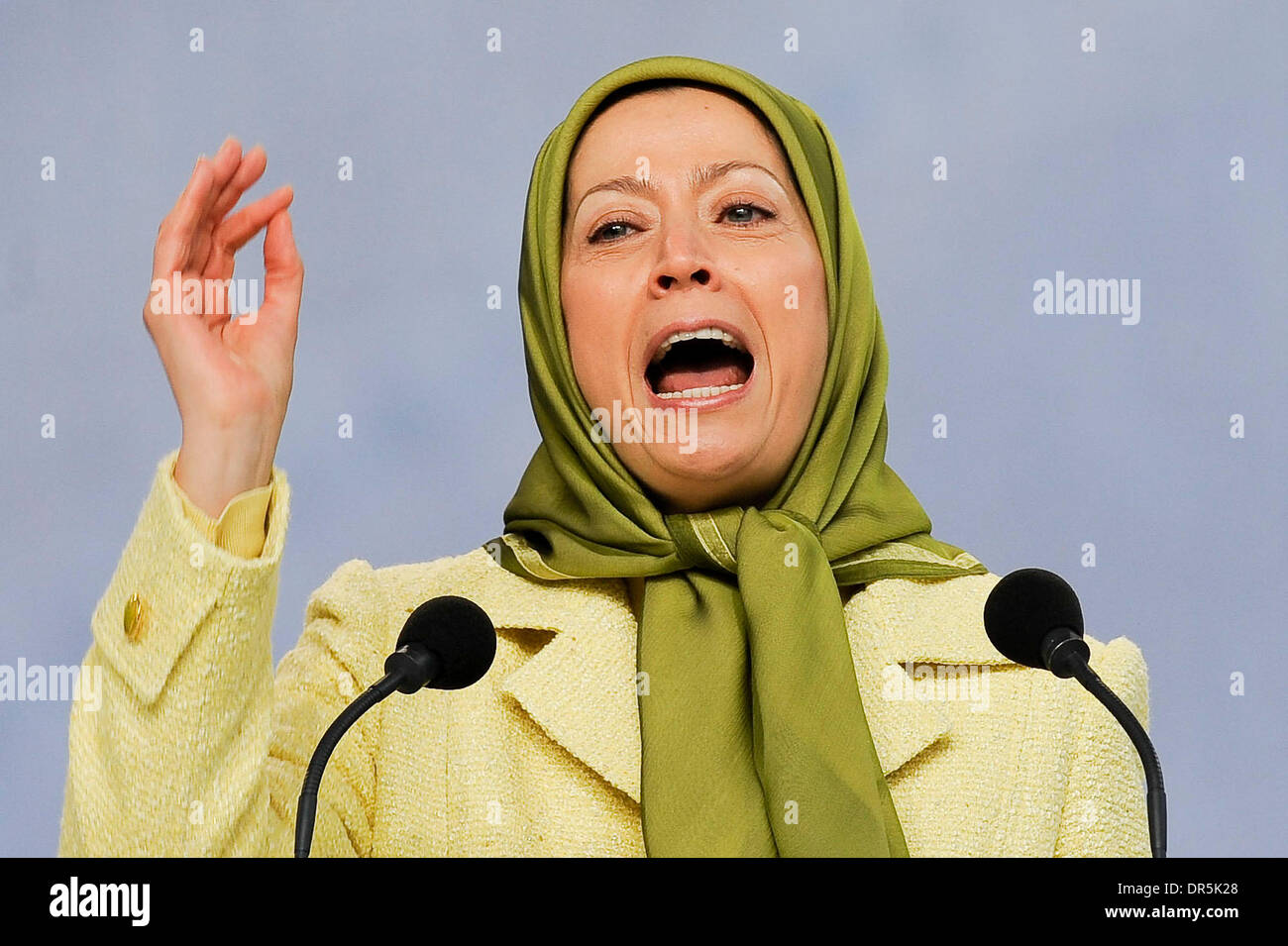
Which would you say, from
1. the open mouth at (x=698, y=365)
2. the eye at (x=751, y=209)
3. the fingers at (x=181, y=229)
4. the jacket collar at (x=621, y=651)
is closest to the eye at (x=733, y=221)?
the eye at (x=751, y=209)

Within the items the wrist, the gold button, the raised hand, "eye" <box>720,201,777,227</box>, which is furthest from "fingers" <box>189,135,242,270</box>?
"eye" <box>720,201,777,227</box>

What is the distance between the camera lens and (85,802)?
149 cm

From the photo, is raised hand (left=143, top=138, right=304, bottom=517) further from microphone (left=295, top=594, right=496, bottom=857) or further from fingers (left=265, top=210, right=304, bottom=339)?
microphone (left=295, top=594, right=496, bottom=857)

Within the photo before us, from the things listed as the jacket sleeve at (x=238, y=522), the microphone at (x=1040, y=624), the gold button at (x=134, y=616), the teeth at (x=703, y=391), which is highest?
the teeth at (x=703, y=391)

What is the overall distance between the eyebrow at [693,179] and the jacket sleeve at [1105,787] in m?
0.79

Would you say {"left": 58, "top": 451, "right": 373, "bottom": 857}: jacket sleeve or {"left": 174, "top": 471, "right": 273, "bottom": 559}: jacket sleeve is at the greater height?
{"left": 174, "top": 471, "right": 273, "bottom": 559}: jacket sleeve

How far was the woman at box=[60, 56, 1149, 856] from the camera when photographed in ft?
4.97

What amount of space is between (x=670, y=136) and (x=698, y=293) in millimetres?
260

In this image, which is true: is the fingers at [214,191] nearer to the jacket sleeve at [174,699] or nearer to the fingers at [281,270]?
the fingers at [281,270]

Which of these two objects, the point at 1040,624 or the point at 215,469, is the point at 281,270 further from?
the point at 1040,624

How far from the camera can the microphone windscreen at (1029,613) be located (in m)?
1.54

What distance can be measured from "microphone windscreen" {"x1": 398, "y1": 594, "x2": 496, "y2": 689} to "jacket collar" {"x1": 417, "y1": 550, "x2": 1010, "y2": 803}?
0.33 meters

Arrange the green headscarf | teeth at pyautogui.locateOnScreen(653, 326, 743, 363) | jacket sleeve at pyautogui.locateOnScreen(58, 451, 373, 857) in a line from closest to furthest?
jacket sleeve at pyautogui.locateOnScreen(58, 451, 373, 857), the green headscarf, teeth at pyautogui.locateOnScreen(653, 326, 743, 363)
